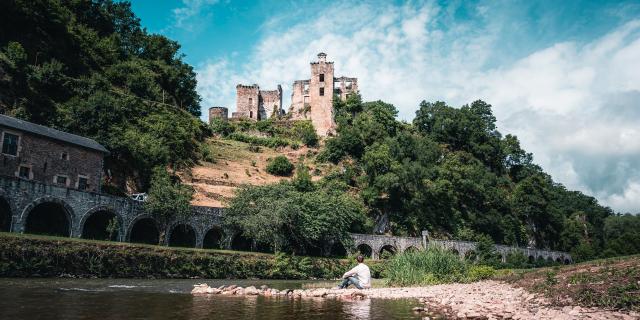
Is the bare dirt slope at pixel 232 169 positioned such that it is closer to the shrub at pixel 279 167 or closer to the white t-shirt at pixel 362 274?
the shrub at pixel 279 167

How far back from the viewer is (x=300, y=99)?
299 ft

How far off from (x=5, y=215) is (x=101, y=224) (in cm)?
640

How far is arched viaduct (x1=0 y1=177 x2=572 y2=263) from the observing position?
88.1 ft

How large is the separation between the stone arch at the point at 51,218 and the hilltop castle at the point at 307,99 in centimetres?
5287

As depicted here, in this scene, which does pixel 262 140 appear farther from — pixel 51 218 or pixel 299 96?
pixel 51 218

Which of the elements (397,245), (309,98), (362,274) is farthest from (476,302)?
(309,98)

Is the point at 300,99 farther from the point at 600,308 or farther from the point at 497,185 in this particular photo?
the point at 600,308

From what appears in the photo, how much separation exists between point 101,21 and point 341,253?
46.6 meters

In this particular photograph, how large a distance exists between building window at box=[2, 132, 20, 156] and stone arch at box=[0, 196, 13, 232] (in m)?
5.33

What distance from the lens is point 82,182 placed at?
118 ft

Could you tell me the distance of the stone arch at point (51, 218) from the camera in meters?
29.0

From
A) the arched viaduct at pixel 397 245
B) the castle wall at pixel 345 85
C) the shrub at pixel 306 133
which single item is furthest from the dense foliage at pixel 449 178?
the castle wall at pixel 345 85

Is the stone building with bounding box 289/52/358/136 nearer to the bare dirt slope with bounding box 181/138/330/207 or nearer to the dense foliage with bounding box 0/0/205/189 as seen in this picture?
the bare dirt slope with bounding box 181/138/330/207

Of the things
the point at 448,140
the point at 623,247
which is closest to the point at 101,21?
the point at 448,140
